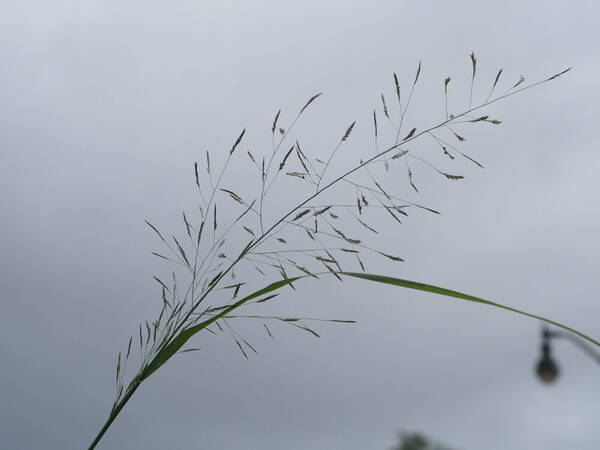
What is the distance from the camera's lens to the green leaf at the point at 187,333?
142 centimetres

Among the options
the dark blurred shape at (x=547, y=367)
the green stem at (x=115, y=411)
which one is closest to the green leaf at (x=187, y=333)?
the green stem at (x=115, y=411)

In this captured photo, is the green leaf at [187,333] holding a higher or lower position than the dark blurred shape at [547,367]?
lower

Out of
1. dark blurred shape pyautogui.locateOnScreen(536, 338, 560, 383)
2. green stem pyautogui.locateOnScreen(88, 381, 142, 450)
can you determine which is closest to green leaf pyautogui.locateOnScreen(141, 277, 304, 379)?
green stem pyautogui.locateOnScreen(88, 381, 142, 450)

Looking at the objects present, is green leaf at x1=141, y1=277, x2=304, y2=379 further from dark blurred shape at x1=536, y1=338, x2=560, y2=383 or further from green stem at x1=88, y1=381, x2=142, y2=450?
dark blurred shape at x1=536, y1=338, x2=560, y2=383

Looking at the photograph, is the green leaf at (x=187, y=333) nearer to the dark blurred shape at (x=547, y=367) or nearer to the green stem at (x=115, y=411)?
the green stem at (x=115, y=411)

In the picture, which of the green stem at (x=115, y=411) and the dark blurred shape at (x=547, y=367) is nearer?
the green stem at (x=115, y=411)

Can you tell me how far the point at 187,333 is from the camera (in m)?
1.45

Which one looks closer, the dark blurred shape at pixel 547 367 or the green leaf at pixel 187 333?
the green leaf at pixel 187 333

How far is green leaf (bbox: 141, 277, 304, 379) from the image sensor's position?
1415 millimetres

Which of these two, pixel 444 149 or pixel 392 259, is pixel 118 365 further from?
pixel 444 149

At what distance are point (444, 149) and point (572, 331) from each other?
65 centimetres

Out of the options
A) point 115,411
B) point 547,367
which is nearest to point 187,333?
point 115,411

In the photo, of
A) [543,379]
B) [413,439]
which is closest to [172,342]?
[543,379]

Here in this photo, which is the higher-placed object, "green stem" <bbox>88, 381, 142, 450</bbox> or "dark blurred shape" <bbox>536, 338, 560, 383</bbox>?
"dark blurred shape" <bbox>536, 338, 560, 383</bbox>
